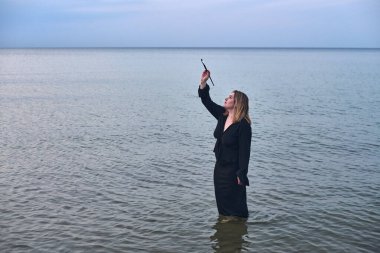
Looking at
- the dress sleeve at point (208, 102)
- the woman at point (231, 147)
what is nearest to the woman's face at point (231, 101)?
the woman at point (231, 147)

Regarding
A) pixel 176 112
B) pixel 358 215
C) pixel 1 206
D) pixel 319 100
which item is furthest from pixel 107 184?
pixel 319 100

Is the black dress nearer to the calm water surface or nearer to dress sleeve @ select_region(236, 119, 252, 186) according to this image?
dress sleeve @ select_region(236, 119, 252, 186)

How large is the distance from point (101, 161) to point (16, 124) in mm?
11941

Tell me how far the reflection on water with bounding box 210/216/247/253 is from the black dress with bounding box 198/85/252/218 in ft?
1.91

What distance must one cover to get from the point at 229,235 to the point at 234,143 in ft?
7.64

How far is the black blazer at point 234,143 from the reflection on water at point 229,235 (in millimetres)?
1589

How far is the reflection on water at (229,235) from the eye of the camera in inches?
381

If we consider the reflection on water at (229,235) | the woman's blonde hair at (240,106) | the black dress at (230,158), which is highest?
the woman's blonde hair at (240,106)

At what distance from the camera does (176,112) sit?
34.4 meters

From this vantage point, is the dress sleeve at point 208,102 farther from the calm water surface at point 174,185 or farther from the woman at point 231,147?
the calm water surface at point 174,185

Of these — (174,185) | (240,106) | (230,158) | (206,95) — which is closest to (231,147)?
(230,158)

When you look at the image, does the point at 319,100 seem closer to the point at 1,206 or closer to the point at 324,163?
the point at 324,163

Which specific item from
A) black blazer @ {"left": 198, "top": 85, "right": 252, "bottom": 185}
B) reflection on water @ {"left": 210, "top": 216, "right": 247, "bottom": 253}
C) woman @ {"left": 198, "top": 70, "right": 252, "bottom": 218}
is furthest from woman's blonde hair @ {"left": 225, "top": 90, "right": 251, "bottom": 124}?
reflection on water @ {"left": 210, "top": 216, "right": 247, "bottom": 253}

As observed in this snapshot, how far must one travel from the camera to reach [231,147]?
9047 millimetres
